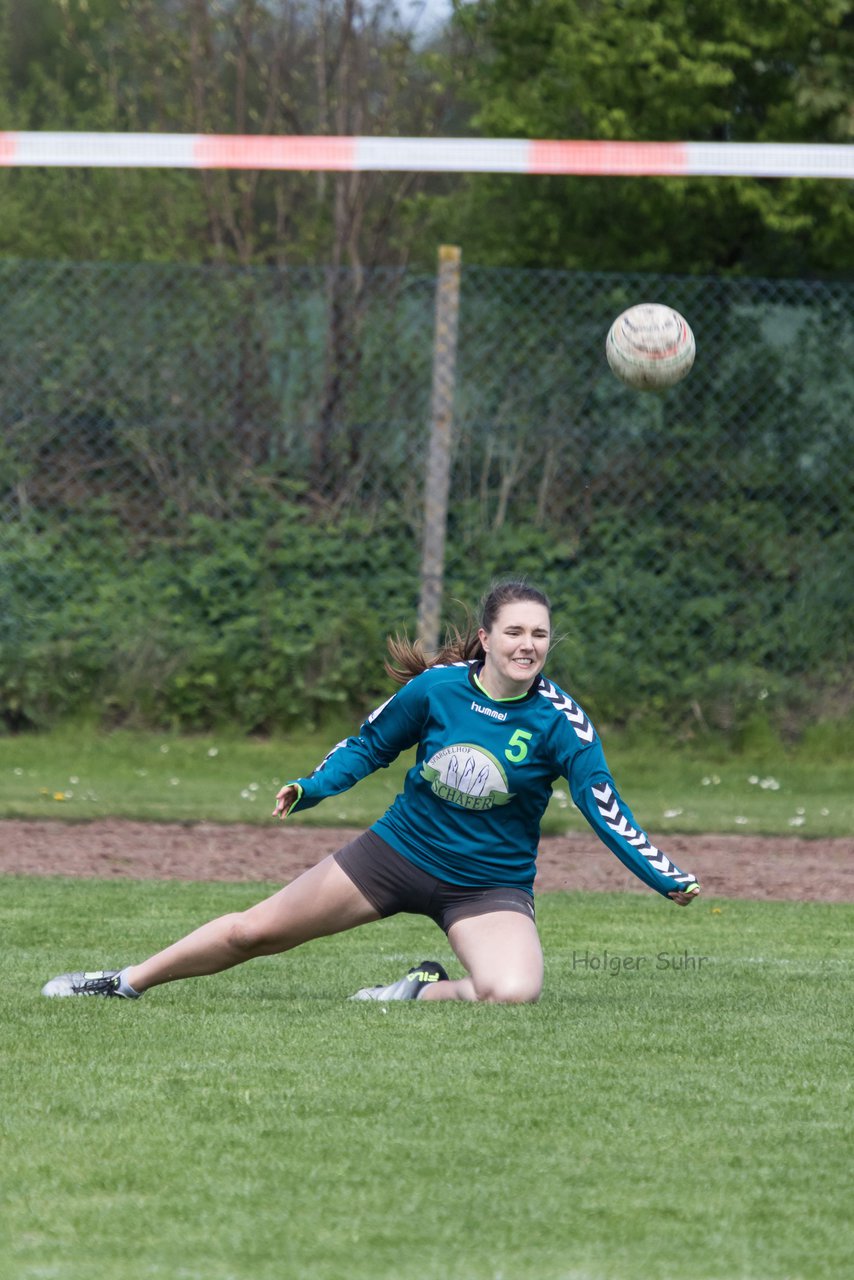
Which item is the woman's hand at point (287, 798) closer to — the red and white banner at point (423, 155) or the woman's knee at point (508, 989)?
the woman's knee at point (508, 989)

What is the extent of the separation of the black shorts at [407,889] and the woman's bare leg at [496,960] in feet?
0.15

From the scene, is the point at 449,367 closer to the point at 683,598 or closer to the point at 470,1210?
the point at 683,598

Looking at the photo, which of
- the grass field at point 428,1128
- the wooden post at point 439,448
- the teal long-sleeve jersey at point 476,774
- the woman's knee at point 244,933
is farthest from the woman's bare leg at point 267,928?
the wooden post at point 439,448

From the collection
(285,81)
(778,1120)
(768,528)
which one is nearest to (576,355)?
(768,528)

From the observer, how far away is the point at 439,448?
11.0 metres

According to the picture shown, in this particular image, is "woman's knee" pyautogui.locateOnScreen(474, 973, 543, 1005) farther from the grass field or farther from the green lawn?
the green lawn

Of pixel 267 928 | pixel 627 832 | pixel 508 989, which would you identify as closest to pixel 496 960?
pixel 508 989

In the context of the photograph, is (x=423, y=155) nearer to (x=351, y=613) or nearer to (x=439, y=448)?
(x=439, y=448)

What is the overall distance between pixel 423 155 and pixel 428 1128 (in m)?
7.63

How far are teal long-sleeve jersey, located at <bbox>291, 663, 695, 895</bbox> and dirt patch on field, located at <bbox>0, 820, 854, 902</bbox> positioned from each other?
2.77 m

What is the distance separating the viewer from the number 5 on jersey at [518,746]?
17.3 ft

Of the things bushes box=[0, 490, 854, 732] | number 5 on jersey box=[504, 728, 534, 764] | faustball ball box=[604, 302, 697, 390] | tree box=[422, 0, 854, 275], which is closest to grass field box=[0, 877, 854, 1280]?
number 5 on jersey box=[504, 728, 534, 764]

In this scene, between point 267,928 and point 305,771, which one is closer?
point 267,928

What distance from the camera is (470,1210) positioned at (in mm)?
3305
